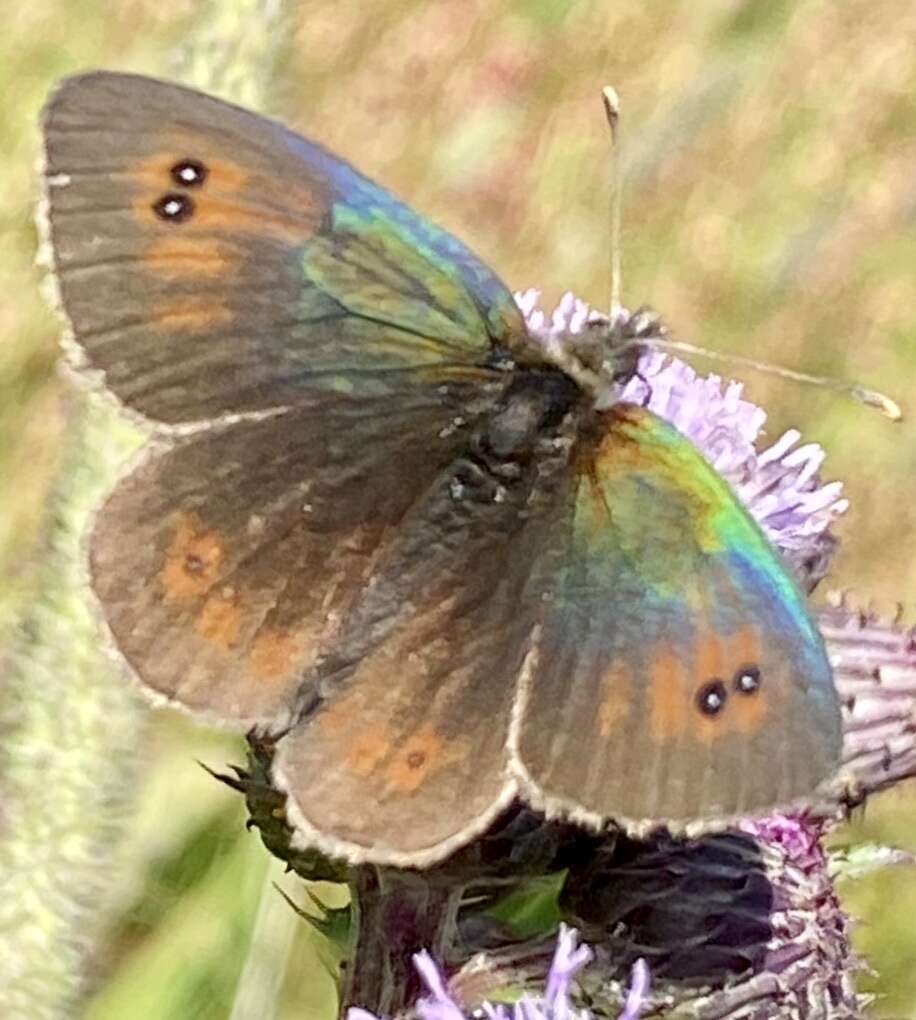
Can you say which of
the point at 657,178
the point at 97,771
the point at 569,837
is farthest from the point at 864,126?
the point at 569,837

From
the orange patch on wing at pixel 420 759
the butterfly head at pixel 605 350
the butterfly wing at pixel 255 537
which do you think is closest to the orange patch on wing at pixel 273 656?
the butterfly wing at pixel 255 537

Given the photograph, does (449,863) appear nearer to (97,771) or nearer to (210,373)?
(210,373)

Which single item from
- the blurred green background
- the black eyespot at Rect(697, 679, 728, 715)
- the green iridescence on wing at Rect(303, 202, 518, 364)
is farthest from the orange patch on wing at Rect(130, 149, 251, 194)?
the blurred green background

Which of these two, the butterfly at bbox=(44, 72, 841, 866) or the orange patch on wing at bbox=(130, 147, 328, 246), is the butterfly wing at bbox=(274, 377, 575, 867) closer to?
the butterfly at bbox=(44, 72, 841, 866)

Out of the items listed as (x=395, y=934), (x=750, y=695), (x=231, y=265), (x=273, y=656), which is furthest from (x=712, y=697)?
(x=231, y=265)

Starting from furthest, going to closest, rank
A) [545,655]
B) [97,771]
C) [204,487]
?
[97,771], [204,487], [545,655]
